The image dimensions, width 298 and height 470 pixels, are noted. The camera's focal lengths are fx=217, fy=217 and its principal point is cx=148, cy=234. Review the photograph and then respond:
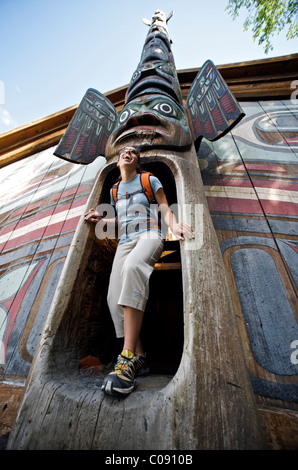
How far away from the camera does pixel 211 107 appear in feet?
5.55

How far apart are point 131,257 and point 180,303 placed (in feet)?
3.02

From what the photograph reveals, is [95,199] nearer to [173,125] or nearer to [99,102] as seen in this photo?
[173,125]

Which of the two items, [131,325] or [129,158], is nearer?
[131,325]

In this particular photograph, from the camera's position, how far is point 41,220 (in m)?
2.24

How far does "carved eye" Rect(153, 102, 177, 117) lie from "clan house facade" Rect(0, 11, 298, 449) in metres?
0.07

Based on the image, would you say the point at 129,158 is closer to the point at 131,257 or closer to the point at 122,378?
the point at 131,257

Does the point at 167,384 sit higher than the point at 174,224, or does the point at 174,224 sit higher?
the point at 174,224

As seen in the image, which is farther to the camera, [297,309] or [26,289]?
[26,289]

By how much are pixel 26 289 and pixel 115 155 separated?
3.98 ft

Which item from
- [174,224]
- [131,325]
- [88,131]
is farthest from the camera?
[88,131]

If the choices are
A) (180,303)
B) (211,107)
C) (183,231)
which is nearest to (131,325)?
(183,231)
